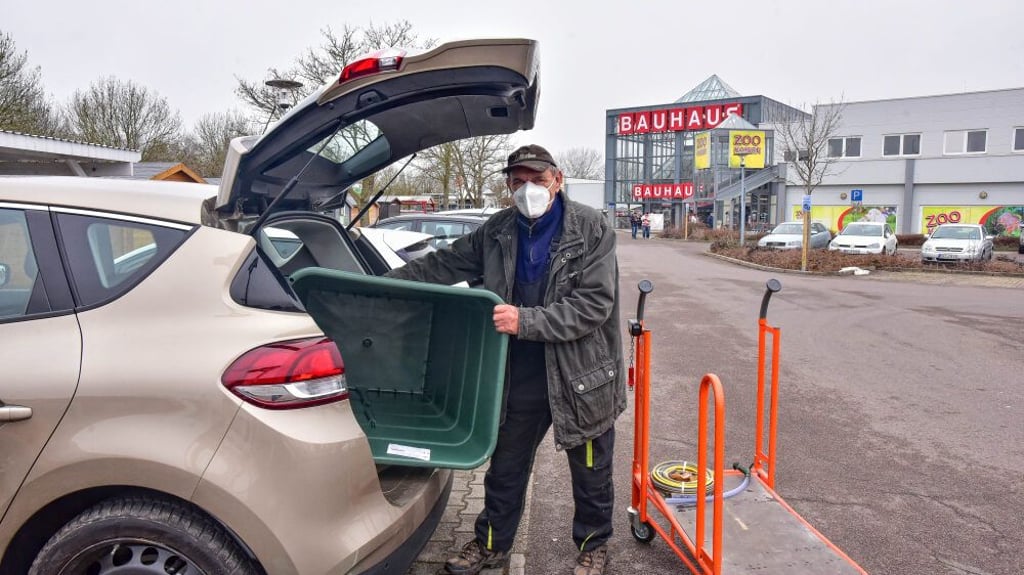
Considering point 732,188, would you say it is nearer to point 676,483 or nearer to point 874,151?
point 874,151

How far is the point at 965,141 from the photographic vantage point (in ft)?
116

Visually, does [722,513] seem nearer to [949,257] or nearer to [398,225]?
[398,225]

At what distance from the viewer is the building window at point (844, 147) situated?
125 feet

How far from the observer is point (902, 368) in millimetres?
7680

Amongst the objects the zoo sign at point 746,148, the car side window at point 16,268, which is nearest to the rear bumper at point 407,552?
the car side window at point 16,268

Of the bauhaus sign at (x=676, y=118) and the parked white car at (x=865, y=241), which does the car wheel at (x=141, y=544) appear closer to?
the parked white car at (x=865, y=241)

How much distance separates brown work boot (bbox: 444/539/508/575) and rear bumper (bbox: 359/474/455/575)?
462 mm

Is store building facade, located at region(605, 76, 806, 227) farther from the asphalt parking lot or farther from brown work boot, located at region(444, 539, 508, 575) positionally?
brown work boot, located at region(444, 539, 508, 575)

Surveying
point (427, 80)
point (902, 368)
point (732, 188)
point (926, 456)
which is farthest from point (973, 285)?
point (732, 188)

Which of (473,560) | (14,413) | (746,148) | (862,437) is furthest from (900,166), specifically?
(14,413)

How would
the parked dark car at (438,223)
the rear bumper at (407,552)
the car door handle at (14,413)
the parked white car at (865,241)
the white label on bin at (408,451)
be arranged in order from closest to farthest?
the car door handle at (14,413)
the rear bumper at (407,552)
the white label on bin at (408,451)
the parked dark car at (438,223)
the parked white car at (865,241)

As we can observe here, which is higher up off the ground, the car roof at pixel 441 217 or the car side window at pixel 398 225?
the car roof at pixel 441 217

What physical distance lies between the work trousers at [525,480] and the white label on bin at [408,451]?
44 centimetres

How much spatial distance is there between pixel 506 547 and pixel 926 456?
338 cm
